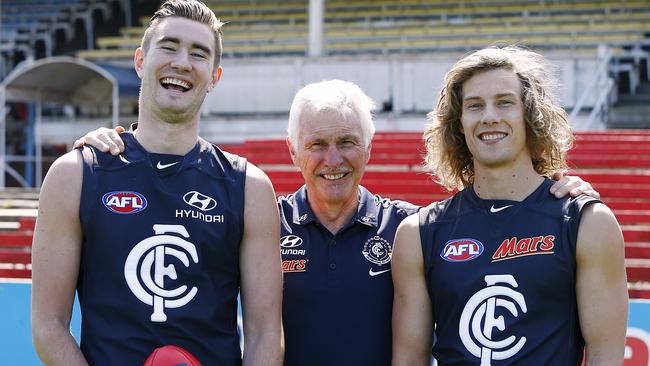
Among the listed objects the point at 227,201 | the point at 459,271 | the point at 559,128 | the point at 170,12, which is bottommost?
the point at 459,271

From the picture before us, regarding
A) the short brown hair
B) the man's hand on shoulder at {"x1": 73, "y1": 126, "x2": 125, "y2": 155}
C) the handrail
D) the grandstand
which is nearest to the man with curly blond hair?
the short brown hair

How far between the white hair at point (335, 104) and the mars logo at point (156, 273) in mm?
648

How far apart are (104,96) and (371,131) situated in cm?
1160

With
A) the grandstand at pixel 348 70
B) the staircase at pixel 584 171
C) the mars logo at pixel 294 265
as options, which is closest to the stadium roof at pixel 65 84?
the grandstand at pixel 348 70

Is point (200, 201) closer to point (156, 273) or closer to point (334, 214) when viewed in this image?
point (156, 273)

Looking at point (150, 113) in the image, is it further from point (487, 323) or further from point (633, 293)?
point (633, 293)

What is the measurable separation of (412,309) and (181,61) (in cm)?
100

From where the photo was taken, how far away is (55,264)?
2.33 m

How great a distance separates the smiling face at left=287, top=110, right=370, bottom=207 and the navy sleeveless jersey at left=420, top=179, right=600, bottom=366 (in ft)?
1.23

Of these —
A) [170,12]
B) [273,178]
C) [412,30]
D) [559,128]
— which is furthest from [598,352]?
[412,30]

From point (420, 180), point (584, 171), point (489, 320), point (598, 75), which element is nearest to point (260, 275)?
point (489, 320)

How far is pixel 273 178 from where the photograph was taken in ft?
24.0

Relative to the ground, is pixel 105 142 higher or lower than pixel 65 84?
higher

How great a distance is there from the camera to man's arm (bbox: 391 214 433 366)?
2.51 meters
